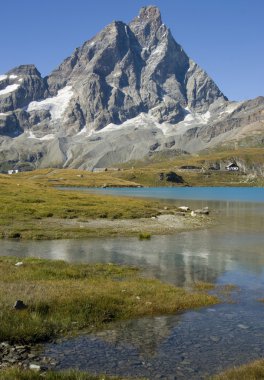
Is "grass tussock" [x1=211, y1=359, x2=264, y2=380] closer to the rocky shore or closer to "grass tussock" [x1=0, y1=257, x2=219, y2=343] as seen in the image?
the rocky shore

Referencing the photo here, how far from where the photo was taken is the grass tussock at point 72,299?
21094mm

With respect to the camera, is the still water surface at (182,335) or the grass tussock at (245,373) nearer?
the grass tussock at (245,373)

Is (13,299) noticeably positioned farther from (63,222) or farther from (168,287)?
(63,222)

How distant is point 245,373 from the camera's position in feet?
55.0

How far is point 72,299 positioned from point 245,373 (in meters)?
11.0

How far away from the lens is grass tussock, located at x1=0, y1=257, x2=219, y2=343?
21094mm

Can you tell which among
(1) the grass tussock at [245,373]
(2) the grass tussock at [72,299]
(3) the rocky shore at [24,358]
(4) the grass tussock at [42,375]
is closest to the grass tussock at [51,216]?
(2) the grass tussock at [72,299]

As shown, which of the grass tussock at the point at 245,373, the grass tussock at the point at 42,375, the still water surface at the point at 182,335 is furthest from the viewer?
the still water surface at the point at 182,335

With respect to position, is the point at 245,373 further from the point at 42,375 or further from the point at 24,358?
the point at 24,358

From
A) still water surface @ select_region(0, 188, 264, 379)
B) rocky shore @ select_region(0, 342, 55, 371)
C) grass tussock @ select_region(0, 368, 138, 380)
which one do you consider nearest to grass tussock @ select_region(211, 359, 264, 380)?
still water surface @ select_region(0, 188, 264, 379)

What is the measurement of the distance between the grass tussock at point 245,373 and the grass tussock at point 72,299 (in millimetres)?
7560

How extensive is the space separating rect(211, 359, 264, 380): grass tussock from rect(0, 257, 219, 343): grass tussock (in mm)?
7560

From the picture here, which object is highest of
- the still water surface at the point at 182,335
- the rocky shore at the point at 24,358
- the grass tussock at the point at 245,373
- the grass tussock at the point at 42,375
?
the grass tussock at the point at 42,375

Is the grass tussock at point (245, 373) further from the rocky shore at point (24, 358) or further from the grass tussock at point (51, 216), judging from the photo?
the grass tussock at point (51, 216)
